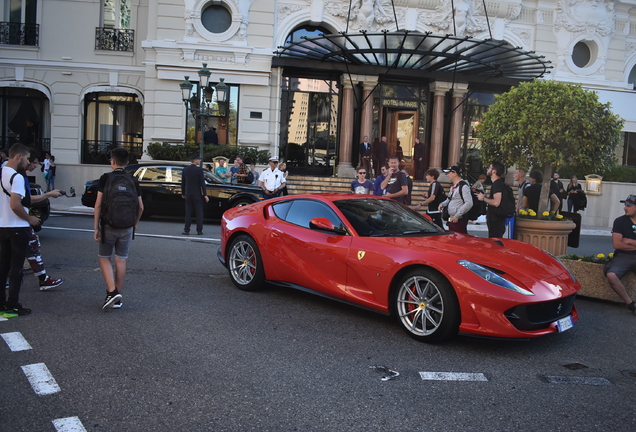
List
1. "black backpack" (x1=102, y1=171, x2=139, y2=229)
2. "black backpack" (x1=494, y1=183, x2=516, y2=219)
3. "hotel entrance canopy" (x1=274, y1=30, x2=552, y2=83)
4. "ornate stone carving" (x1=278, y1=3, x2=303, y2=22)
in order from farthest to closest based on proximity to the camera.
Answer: "ornate stone carving" (x1=278, y1=3, x2=303, y2=22) → "hotel entrance canopy" (x1=274, y1=30, x2=552, y2=83) → "black backpack" (x1=494, y1=183, x2=516, y2=219) → "black backpack" (x1=102, y1=171, x2=139, y2=229)

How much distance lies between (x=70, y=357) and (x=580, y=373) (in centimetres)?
412

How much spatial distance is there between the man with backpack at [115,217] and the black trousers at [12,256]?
2.30ft

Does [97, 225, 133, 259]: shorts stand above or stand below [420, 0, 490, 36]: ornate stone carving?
below

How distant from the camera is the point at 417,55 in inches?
845

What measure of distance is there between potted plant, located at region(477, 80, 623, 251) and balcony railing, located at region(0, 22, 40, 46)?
20061 mm

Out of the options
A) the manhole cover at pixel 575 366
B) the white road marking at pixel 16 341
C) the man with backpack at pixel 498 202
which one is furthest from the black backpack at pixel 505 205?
the white road marking at pixel 16 341

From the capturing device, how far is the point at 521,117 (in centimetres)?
1134

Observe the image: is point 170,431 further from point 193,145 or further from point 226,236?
point 193,145

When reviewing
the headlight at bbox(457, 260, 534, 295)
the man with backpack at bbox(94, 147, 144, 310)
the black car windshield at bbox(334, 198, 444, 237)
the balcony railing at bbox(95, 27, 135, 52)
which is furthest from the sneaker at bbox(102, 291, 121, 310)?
the balcony railing at bbox(95, 27, 135, 52)

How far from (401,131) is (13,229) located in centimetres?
2122

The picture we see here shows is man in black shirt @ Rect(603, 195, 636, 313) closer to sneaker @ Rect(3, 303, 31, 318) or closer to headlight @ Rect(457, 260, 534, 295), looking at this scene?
headlight @ Rect(457, 260, 534, 295)

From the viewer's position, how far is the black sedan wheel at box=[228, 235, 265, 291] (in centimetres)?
708

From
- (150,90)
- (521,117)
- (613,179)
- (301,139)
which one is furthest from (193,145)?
(613,179)

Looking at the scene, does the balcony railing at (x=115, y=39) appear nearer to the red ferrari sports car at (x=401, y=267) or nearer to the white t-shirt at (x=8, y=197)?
the red ferrari sports car at (x=401, y=267)
